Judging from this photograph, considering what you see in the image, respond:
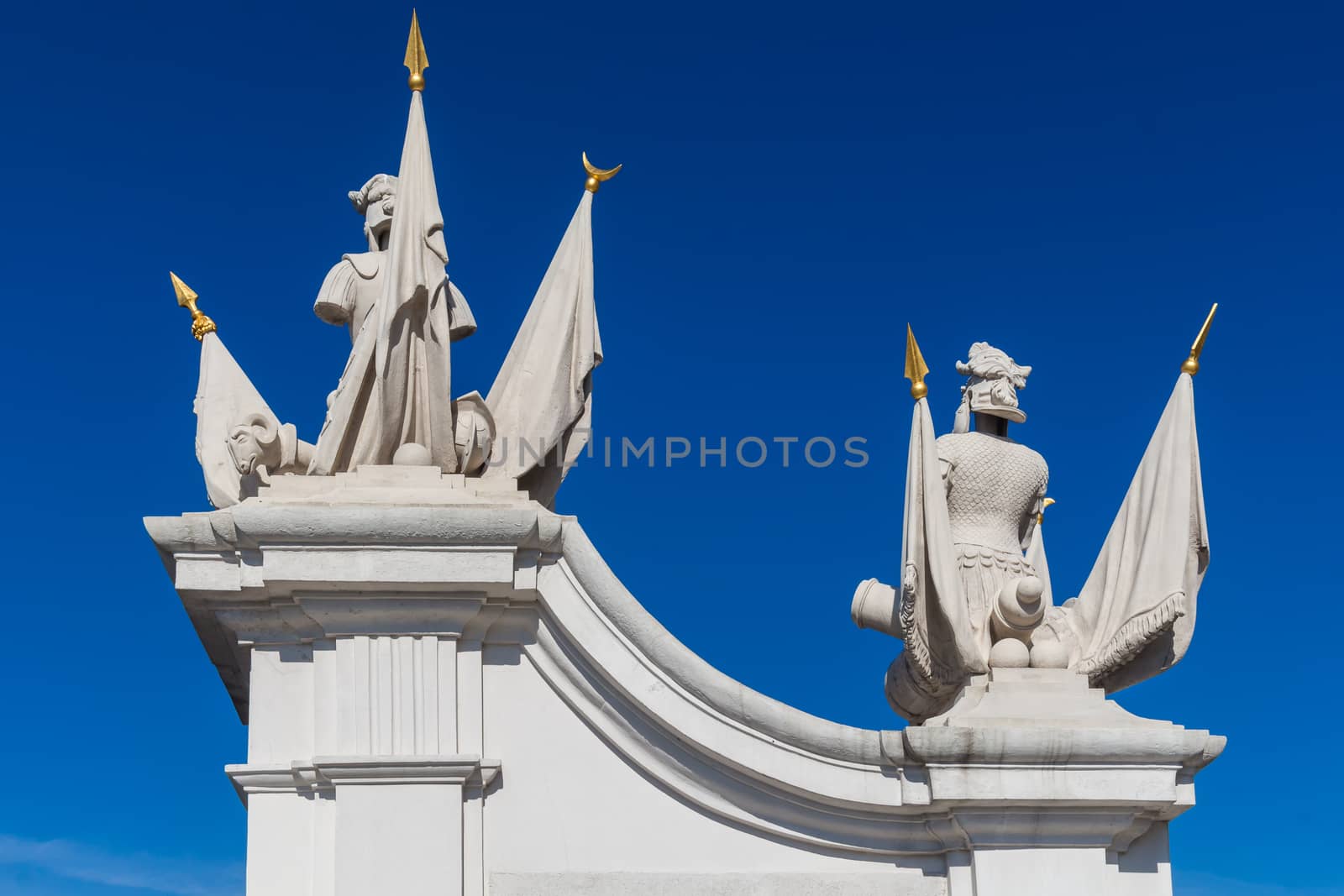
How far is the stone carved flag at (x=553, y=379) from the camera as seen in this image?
407 inches

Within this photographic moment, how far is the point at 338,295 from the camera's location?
10484 millimetres

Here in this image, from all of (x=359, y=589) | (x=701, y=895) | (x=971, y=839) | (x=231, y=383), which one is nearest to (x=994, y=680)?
(x=971, y=839)

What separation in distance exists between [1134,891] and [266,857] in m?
4.89

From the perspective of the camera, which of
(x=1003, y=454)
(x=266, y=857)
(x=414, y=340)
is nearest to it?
(x=266, y=857)

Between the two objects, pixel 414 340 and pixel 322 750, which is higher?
pixel 414 340

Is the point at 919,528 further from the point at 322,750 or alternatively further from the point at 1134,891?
the point at 322,750

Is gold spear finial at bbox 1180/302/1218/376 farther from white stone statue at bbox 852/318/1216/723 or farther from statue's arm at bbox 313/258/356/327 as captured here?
statue's arm at bbox 313/258/356/327

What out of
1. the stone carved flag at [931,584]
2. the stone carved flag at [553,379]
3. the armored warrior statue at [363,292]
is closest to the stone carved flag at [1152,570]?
the stone carved flag at [931,584]

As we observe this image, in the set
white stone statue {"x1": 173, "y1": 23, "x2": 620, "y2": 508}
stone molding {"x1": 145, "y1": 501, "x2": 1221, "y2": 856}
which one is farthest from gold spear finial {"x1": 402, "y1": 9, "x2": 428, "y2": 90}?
stone molding {"x1": 145, "y1": 501, "x2": 1221, "y2": 856}

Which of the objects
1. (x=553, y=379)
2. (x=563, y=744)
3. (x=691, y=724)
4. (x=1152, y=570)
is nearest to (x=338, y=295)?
(x=553, y=379)

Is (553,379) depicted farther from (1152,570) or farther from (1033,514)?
(1152,570)

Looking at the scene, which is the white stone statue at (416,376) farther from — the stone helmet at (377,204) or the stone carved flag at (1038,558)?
the stone carved flag at (1038,558)

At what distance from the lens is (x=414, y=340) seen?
9.98 meters

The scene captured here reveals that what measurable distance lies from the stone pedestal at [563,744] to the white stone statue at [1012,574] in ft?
1.22
